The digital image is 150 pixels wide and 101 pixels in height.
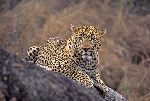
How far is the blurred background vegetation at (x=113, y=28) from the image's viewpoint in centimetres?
1307

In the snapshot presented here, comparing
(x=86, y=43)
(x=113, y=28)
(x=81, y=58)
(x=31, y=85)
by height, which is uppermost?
(x=113, y=28)

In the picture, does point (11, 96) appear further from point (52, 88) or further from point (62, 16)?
point (62, 16)

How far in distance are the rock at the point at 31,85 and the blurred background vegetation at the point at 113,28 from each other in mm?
6112

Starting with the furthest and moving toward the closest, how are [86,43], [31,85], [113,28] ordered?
1. [113,28]
2. [86,43]
3. [31,85]

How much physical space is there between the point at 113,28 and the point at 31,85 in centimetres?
1241

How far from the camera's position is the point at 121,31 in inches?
663

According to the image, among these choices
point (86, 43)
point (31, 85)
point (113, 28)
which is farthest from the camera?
point (113, 28)

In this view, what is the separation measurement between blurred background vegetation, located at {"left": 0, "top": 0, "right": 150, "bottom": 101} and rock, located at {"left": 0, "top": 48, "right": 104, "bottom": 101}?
6112 mm

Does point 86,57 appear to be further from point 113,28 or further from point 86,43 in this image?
point 113,28

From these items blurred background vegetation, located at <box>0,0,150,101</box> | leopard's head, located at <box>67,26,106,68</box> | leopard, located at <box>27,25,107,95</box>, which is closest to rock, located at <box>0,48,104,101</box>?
leopard, located at <box>27,25,107,95</box>

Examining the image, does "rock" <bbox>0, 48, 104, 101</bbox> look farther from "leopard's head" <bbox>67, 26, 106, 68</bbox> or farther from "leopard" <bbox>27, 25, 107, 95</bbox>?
"leopard's head" <bbox>67, 26, 106, 68</bbox>

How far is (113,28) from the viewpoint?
16844 mm

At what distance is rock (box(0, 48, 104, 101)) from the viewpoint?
448cm

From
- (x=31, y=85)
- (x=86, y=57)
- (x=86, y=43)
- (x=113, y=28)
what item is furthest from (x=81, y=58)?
(x=113, y=28)
